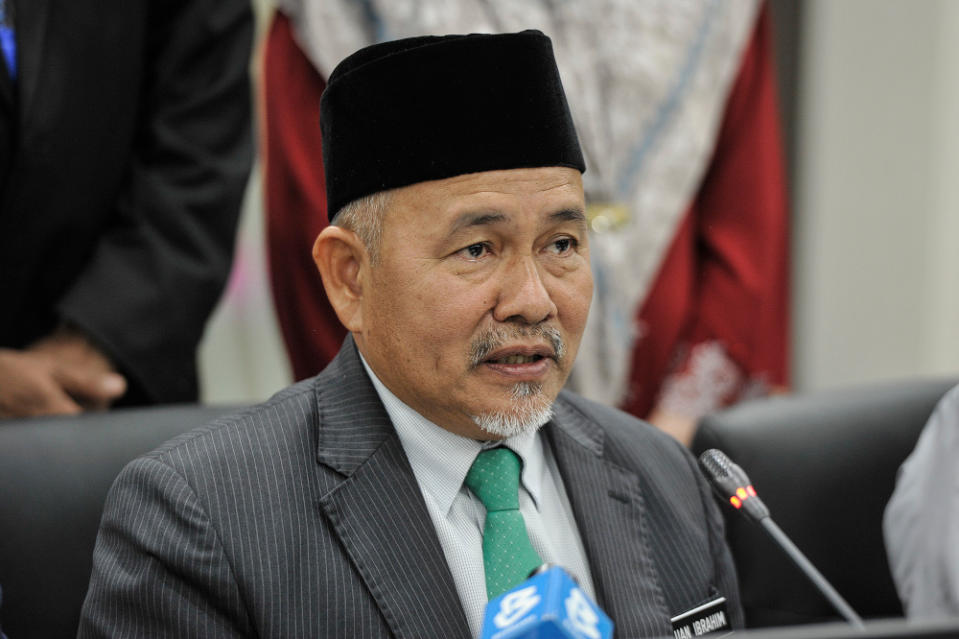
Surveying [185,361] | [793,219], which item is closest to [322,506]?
[185,361]

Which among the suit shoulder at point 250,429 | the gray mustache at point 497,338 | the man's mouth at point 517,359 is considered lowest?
the suit shoulder at point 250,429

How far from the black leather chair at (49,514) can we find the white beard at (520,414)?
0.57 m

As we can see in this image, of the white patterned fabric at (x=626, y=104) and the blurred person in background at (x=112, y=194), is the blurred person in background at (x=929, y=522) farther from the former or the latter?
the blurred person in background at (x=112, y=194)

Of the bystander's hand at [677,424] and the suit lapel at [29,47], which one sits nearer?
the suit lapel at [29,47]

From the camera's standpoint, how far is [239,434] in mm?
1435

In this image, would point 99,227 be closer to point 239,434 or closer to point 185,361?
point 185,361

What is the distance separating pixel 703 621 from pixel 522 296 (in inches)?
20.3

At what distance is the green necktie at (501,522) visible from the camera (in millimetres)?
1409

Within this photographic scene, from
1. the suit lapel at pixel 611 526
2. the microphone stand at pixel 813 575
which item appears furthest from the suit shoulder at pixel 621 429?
the microphone stand at pixel 813 575

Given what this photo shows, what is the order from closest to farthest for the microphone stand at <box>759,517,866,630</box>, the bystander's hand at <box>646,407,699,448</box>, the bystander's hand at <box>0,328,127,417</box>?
1. the microphone stand at <box>759,517,866,630</box>
2. the bystander's hand at <box>0,328,127,417</box>
3. the bystander's hand at <box>646,407,699,448</box>

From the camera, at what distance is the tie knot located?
1.47 metres

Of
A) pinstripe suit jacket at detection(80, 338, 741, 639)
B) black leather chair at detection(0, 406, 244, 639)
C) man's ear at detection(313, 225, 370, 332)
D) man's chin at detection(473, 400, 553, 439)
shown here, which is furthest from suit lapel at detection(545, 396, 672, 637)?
black leather chair at detection(0, 406, 244, 639)

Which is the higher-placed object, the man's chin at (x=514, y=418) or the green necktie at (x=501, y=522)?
the man's chin at (x=514, y=418)

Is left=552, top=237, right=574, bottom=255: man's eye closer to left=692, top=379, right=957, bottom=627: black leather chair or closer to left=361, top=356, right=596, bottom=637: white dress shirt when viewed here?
left=361, top=356, right=596, bottom=637: white dress shirt
